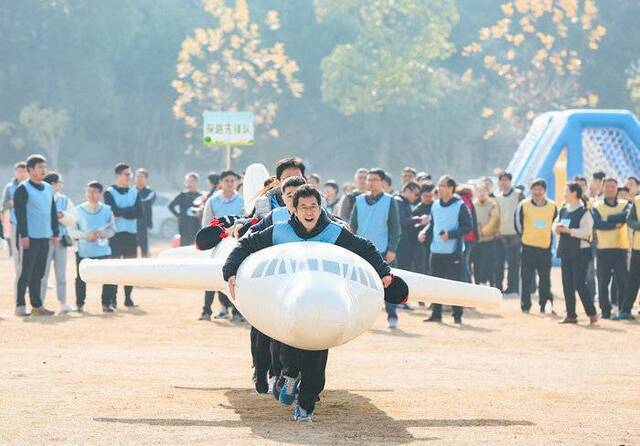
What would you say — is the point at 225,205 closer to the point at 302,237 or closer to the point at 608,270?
the point at 608,270

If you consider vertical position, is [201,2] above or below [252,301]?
above

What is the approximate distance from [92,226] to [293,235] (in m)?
10.3

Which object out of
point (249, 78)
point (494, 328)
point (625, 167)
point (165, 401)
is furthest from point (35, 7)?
point (165, 401)

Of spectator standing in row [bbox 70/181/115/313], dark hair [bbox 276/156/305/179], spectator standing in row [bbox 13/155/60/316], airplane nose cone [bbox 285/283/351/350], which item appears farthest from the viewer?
spectator standing in row [bbox 70/181/115/313]

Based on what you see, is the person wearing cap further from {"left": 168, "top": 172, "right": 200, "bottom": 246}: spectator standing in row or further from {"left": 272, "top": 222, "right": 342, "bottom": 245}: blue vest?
{"left": 272, "top": 222, "right": 342, "bottom": 245}: blue vest

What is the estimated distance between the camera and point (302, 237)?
10172 mm

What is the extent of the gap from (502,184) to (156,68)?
155 feet

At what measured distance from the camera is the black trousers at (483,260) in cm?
2430

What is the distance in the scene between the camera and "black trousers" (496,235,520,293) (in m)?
24.4

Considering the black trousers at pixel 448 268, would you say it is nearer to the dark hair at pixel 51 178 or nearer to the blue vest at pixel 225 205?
the blue vest at pixel 225 205

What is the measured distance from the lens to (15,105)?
214ft

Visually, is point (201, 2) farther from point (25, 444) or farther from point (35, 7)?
point (25, 444)

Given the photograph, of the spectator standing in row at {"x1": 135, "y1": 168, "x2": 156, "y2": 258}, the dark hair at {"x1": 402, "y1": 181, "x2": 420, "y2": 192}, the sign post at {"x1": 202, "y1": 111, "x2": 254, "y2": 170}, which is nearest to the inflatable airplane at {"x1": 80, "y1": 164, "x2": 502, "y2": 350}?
the dark hair at {"x1": 402, "y1": 181, "x2": 420, "y2": 192}

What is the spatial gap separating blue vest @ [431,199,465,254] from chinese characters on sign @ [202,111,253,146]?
32.9ft
